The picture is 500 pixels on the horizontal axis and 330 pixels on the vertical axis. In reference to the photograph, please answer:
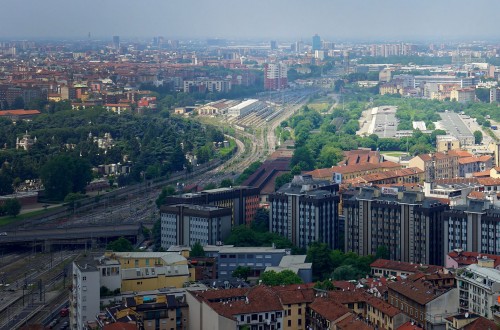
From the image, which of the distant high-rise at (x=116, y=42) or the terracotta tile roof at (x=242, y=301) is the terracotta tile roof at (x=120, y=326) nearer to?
the terracotta tile roof at (x=242, y=301)

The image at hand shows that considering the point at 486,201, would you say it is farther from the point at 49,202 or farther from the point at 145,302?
the point at 49,202

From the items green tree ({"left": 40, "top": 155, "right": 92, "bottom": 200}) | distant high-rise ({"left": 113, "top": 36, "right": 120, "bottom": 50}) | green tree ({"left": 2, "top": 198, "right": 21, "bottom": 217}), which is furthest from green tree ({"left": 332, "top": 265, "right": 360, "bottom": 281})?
distant high-rise ({"left": 113, "top": 36, "right": 120, "bottom": 50})

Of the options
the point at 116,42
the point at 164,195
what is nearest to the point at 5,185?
the point at 164,195

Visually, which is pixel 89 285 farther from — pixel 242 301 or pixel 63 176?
pixel 63 176

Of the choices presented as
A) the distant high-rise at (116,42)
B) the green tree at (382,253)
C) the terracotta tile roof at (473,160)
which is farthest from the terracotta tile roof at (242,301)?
the distant high-rise at (116,42)

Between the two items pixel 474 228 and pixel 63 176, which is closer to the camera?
pixel 474 228

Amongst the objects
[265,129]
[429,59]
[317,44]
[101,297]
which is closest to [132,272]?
[101,297]
